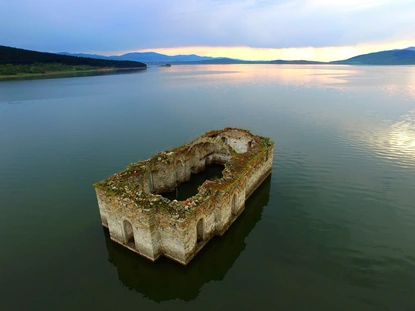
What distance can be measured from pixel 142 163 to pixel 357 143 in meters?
27.7

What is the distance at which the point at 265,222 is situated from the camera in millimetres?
18484

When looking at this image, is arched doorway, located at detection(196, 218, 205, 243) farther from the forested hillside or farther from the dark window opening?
the forested hillside

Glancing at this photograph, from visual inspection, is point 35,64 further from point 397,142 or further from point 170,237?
point 397,142

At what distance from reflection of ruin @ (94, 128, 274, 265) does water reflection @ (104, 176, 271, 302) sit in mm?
460

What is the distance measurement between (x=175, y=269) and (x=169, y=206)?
3.69m

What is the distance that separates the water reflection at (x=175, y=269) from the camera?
13000 mm

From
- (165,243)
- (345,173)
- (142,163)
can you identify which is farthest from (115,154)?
(345,173)

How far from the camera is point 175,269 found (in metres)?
13.9

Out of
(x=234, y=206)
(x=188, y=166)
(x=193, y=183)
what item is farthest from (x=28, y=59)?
(x=234, y=206)

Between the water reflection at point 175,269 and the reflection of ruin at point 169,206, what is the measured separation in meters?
0.46

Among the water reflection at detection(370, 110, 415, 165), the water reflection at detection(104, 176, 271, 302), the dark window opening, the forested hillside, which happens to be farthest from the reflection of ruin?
the forested hillside

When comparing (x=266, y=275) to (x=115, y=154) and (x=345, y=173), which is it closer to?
(x=345, y=173)

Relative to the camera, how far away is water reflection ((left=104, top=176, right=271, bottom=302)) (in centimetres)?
1300

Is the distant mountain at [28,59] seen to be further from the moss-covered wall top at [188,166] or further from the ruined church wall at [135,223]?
the ruined church wall at [135,223]
